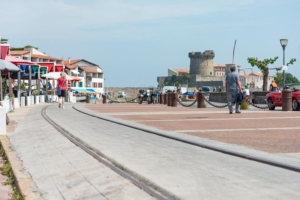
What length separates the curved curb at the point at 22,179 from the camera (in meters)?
6.74

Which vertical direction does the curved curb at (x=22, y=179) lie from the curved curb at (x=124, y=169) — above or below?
below

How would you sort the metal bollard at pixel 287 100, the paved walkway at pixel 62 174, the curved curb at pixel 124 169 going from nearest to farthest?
the curved curb at pixel 124 169 < the paved walkway at pixel 62 174 < the metal bollard at pixel 287 100

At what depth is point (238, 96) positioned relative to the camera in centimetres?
1969

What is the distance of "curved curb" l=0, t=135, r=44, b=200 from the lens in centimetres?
674

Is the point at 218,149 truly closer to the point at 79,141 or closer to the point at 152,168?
the point at 152,168

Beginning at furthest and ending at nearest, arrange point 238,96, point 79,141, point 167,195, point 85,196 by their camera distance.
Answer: point 238,96
point 79,141
point 85,196
point 167,195

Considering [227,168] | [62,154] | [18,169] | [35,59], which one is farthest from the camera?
[35,59]

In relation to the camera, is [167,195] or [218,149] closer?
[167,195]

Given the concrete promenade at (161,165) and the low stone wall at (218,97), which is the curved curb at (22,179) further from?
the low stone wall at (218,97)

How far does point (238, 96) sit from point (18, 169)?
1213 cm

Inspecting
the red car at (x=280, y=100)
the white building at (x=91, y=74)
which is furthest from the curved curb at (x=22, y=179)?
the white building at (x=91, y=74)

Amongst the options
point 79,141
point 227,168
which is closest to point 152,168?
point 227,168

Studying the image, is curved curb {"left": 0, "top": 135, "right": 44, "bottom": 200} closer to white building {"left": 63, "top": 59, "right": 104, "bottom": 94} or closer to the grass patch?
the grass patch

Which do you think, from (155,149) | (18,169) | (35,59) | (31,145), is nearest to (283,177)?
(155,149)
